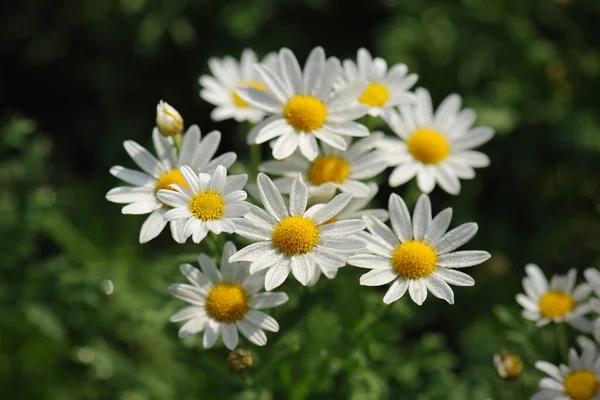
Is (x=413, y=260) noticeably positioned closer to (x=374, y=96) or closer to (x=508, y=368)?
(x=508, y=368)

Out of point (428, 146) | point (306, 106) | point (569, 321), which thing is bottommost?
point (569, 321)

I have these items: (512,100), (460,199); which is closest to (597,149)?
(512,100)

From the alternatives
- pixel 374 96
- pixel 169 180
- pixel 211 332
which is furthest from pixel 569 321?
pixel 169 180

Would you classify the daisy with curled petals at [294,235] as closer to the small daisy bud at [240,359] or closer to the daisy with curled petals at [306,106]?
the daisy with curled petals at [306,106]

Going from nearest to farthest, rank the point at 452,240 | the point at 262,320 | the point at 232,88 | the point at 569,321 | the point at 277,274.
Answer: the point at 277,274 < the point at 262,320 < the point at 452,240 < the point at 569,321 < the point at 232,88

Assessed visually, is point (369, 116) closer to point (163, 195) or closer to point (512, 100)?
point (163, 195)

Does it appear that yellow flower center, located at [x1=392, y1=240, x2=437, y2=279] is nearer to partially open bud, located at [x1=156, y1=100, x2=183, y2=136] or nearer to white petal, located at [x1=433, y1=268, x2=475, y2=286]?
white petal, located at [x1=433, y1=268, x2=475, y2=286]

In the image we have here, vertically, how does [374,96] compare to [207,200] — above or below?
above
